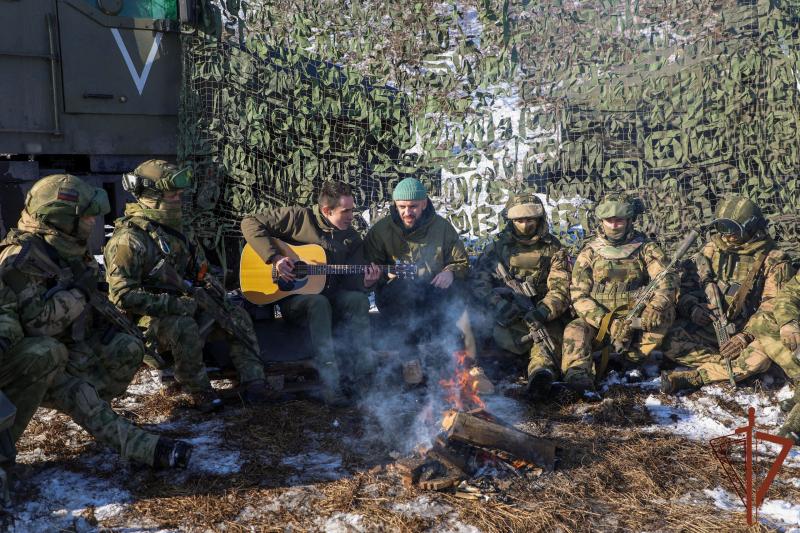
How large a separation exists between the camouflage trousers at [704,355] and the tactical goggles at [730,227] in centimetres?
88

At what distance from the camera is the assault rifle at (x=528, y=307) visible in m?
6.35

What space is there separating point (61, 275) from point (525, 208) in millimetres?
3991

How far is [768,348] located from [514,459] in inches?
111

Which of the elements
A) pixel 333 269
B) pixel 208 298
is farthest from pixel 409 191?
pixel 208 298

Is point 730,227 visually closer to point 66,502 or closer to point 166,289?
point 166,289

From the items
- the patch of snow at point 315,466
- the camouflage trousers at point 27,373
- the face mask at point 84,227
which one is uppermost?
the face mask at point 84,227

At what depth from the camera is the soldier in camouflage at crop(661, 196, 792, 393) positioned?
6074 millimetres

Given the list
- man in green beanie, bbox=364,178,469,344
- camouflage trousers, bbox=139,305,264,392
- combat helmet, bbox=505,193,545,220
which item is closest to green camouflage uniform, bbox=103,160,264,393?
camouflage trousers, bbox=139,305,264,392

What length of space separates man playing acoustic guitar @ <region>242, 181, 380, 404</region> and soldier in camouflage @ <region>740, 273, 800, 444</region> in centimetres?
323

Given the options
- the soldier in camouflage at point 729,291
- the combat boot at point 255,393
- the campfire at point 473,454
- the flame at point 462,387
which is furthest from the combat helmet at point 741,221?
the combat boot at point 255,393

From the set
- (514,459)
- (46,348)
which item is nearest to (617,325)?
(514,459)

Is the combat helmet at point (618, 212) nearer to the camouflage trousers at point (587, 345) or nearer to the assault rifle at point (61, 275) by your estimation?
the camouflage trousers at point (587, 345)

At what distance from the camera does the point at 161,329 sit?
557cm

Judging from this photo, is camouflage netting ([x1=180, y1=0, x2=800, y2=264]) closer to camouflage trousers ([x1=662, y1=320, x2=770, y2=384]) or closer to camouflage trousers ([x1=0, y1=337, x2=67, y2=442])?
camouflage trousers ([x1=662, y1=320, x2=770, y2=384])
